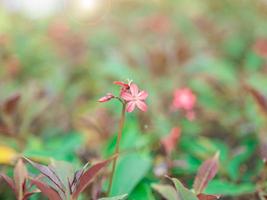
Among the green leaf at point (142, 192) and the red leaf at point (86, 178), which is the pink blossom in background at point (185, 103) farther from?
the red leaf at point (86, 178)

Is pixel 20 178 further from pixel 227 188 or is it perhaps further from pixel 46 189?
pixel 227 188

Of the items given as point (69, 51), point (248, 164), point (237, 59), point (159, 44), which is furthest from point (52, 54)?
point (248, 164)

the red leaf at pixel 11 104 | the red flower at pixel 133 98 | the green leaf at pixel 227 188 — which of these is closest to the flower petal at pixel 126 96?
the red flower at pixel 133 98

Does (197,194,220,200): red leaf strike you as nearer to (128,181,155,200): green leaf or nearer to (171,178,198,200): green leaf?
(171,178,198,200): green leaf

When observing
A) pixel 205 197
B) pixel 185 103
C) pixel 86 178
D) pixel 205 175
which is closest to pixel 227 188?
pixel 205 175

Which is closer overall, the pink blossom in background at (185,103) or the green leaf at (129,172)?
the green leaf at (129,172)

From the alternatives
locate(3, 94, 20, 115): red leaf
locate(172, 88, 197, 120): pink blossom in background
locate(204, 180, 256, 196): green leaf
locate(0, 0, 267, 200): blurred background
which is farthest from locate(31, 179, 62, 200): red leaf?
locate(172, 88, 197, 120): pink blossom in background

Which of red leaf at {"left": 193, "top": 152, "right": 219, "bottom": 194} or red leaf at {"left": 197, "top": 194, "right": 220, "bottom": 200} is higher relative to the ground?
red leaf at {"left": 193, "top": 152, "right": 219, "bottom": 194}
